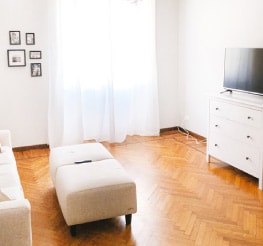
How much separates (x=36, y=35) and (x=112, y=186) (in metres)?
2.84

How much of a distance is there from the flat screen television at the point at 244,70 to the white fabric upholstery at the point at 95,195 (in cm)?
194

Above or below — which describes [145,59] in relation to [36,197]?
above

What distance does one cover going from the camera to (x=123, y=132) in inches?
221

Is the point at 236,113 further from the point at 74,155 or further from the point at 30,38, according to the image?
the point at 30,38

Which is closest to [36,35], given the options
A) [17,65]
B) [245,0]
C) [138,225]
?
[17,65]

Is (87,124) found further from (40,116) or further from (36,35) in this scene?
(36,35)

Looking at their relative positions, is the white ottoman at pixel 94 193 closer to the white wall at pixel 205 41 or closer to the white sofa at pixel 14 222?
the white sofa at pixel 14 222

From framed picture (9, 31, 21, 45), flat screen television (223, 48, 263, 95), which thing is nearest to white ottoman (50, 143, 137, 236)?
flat screen television (223, 48, 263, 95)

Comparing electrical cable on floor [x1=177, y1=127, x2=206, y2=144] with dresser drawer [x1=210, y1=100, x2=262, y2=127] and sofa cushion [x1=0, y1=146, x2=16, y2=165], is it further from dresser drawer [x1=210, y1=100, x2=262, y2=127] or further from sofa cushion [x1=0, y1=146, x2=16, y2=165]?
sofa cushion [x1=0, y1=146, x2=16, y2=165]

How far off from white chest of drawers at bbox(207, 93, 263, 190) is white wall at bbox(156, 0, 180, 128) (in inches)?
61.3

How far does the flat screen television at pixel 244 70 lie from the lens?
4121mm

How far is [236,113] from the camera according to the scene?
410 cm

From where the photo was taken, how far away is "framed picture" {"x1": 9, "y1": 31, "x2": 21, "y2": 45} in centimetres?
491

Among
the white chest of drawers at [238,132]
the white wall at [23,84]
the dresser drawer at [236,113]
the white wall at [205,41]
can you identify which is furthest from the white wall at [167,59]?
the white wall at [23,84]
